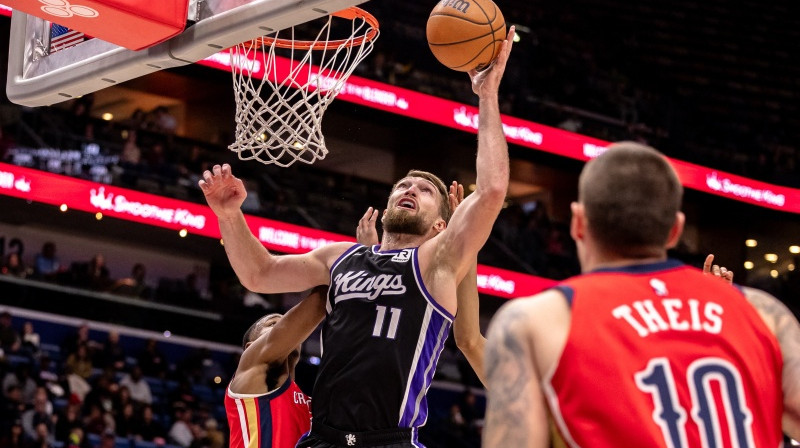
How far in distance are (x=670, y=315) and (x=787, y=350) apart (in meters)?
0.26

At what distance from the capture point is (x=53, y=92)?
473 cm

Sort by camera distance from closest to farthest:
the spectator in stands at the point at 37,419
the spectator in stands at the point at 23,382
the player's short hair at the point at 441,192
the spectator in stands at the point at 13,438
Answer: the player's short hair at the point at 441,192
the spectator in stands at the point at 13,438
the spectator in stands at the point at 37,419
the spectator in stands at the point at 23,382

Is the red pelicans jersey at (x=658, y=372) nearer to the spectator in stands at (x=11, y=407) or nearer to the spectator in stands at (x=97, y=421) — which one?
the spectator in stands at (x=11, y=407)

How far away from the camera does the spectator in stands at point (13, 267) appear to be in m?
13.8

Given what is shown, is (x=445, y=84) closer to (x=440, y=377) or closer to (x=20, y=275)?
(x=440, y=377)

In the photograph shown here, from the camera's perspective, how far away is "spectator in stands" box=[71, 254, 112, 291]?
14.2m

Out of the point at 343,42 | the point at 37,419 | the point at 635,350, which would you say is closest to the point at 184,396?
the point at 37,419

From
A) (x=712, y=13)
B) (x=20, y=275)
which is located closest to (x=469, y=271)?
(x=20, y=275)

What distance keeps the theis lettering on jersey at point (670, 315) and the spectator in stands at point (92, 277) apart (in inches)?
507

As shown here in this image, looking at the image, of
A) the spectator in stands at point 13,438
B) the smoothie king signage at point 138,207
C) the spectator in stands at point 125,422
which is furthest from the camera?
the smoothie king signage at point 138,207

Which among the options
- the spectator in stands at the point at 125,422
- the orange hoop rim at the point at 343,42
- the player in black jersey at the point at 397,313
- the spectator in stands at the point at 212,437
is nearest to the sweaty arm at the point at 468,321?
the player in black jersey at the point at 397,313

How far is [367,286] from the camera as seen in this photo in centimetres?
394

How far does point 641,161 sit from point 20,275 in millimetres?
12879

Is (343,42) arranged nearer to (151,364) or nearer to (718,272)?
(718,272)
